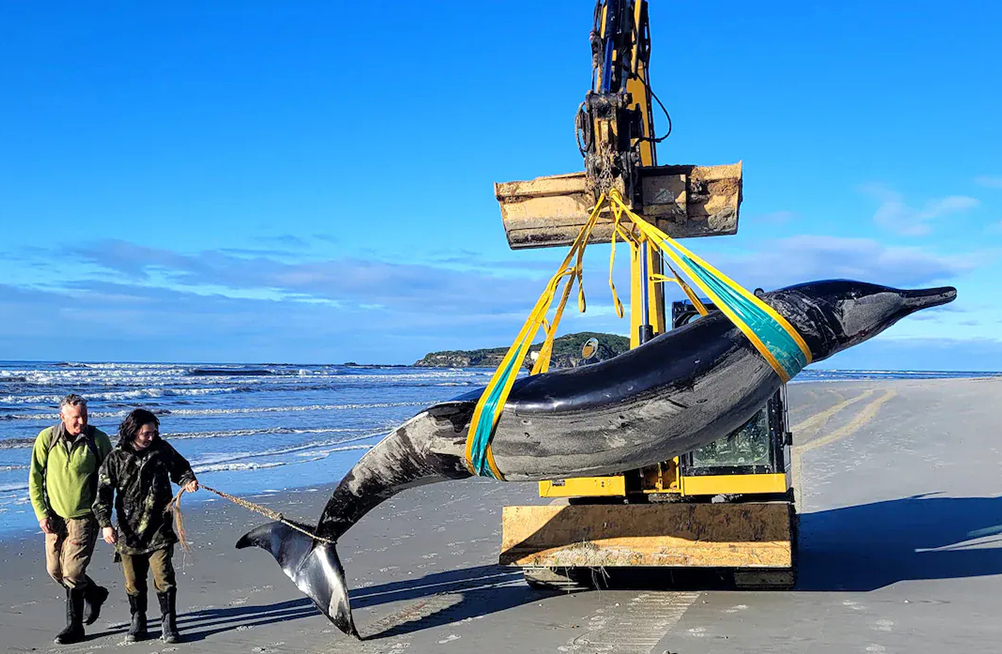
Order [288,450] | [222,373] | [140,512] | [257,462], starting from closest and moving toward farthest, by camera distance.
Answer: [140,512]
[257,462]
[288,450]
[222,373]

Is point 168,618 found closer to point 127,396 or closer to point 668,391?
point 668,391

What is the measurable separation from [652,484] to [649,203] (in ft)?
8.00

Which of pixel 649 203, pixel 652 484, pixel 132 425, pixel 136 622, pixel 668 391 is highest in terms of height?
pixel 649 203

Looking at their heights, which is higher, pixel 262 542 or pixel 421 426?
pixel 421 426

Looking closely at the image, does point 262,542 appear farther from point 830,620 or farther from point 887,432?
point 887,432

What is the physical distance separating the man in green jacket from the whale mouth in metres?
5.54

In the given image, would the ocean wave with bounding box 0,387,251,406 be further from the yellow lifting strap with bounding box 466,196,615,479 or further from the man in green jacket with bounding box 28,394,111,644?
the yellow lifting strap with bounding box 466,196,615,479

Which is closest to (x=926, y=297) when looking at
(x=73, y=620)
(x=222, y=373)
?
(x=73, y=620)

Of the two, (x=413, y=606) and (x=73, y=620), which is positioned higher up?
(x=73, y=620)

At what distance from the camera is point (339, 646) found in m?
6.43

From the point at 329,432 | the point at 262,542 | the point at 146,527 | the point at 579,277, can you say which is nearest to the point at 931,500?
the point at 579,277

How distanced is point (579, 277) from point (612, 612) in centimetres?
266

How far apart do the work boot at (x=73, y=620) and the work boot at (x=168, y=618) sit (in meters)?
0.59

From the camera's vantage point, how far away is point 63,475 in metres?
6.71
